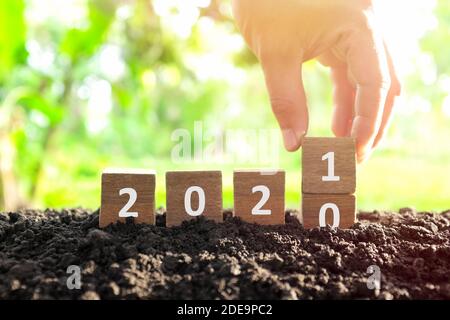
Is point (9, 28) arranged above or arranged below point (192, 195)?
above

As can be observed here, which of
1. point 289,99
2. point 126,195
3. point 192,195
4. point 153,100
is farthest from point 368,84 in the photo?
point 153,100

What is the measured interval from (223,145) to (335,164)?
4451mm

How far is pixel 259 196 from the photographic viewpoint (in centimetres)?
109

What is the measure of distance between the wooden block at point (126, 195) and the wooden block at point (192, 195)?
0.04 metres

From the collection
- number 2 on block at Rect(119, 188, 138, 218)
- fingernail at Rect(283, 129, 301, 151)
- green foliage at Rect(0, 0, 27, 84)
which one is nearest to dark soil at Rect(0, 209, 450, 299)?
number 2 on block at Rect(119, 188, 138, 218)

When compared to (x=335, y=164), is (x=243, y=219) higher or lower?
lower

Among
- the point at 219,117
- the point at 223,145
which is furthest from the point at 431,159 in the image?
the point at 219,117

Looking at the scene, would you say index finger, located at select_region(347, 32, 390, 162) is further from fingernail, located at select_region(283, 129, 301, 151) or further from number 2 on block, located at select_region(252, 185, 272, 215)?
number 2 on block, located at select_region(252, 185, 272, 215)

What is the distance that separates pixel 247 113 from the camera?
664 centimetres

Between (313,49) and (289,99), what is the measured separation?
0.16 meters

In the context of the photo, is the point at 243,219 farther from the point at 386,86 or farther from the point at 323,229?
the point at 386,86

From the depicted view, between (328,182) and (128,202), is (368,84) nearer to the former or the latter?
(328,182)

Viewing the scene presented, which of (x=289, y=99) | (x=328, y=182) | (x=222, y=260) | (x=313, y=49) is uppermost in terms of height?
(x=313, y=49)

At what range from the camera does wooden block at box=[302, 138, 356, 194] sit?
3.51 ft
